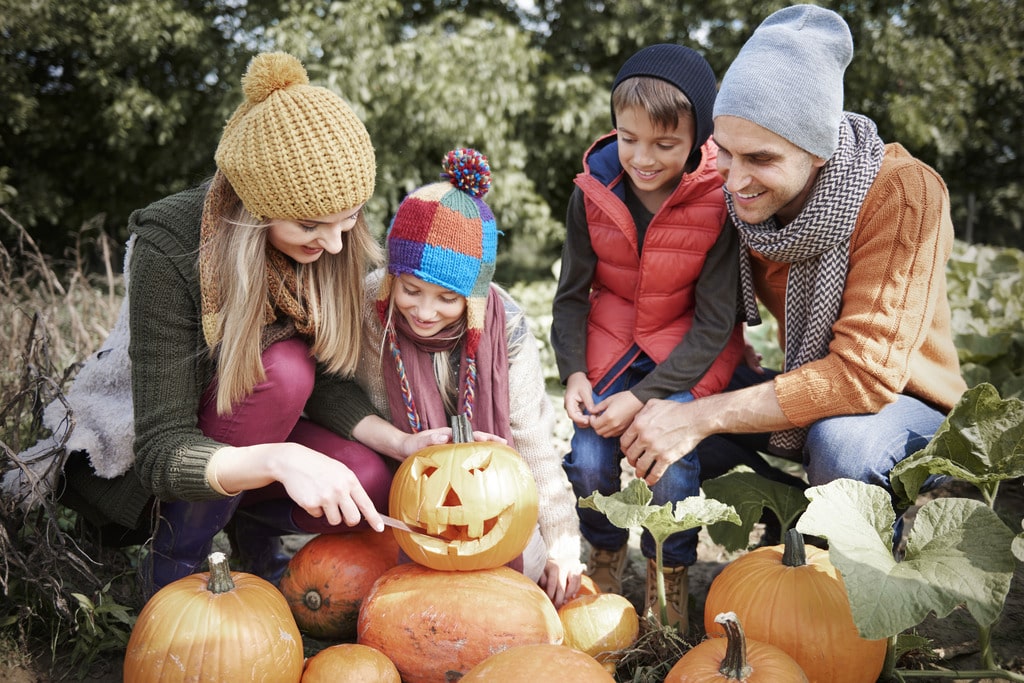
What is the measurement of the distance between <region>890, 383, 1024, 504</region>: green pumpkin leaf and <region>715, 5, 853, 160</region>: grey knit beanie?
74cm

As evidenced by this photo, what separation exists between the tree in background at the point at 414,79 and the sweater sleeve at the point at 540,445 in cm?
511

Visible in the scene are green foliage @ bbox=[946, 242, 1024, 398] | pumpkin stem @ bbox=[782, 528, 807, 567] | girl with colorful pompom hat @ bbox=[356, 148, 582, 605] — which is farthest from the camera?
green foliage @ bbox=[946, 242, 1024, 398]

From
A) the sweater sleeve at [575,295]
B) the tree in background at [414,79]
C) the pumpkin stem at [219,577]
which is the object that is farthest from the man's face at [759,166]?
the tree in background at [414,79]

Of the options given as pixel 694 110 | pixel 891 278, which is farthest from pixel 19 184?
pixel 891 278

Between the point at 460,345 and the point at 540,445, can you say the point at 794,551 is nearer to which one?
the point at 540,445

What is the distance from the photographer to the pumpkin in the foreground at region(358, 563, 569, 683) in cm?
197

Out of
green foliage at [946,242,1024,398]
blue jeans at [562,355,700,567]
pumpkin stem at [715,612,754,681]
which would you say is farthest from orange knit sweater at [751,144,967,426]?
green foliage at [946,242,1024,398]

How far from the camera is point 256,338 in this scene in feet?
7.32

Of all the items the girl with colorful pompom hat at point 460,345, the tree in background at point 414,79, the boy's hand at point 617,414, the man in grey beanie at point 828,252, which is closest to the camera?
the man in grey beanie at point 828,252

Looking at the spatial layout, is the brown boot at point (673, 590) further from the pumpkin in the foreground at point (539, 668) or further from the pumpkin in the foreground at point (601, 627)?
the pumpkin in the foreground at point (539, 668)

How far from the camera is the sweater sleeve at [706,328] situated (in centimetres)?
254

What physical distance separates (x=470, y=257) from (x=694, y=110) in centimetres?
80

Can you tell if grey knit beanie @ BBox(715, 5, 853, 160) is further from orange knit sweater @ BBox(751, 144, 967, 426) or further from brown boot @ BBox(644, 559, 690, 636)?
brown boot @ BBox(644, 559, 690, 636)

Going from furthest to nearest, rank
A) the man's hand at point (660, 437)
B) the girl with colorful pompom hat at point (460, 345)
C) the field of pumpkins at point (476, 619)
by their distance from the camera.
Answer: the man's hand at point (660, 437) < the girl with colorful pompom hat at point (460, 345) < the field of pumpkins at point (476, 619)
